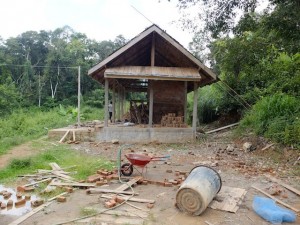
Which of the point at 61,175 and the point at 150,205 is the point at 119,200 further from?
the point at 61,175

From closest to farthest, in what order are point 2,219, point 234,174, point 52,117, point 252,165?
point 2,219, point 234,174, point 252,165, point 52,117

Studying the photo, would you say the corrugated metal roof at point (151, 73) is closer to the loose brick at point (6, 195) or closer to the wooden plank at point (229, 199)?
the wooden plank at point (229, 199)

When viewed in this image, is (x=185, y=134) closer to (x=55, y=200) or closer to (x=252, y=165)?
(x=252, y=165)

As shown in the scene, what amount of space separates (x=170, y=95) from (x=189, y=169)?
695 cm

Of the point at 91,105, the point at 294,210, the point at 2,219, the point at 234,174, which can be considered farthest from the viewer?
the point at 91,105

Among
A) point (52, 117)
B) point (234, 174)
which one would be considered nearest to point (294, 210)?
point (234, 174)

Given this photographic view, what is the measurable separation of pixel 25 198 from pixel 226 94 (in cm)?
1560

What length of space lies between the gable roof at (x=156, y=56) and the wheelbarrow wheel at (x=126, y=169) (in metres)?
6.00

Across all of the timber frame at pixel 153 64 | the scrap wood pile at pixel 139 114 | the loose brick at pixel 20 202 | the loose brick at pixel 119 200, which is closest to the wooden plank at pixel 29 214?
the loose brick at pixel 20 202

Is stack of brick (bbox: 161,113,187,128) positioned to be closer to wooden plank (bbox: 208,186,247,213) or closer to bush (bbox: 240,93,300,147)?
bush (bbox: 240,93,300,147)

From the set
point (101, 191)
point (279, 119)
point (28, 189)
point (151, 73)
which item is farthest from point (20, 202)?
point (279, 119)

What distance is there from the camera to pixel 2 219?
500 cm

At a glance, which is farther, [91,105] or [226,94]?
[91,105]

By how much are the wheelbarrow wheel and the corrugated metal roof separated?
599 cm
